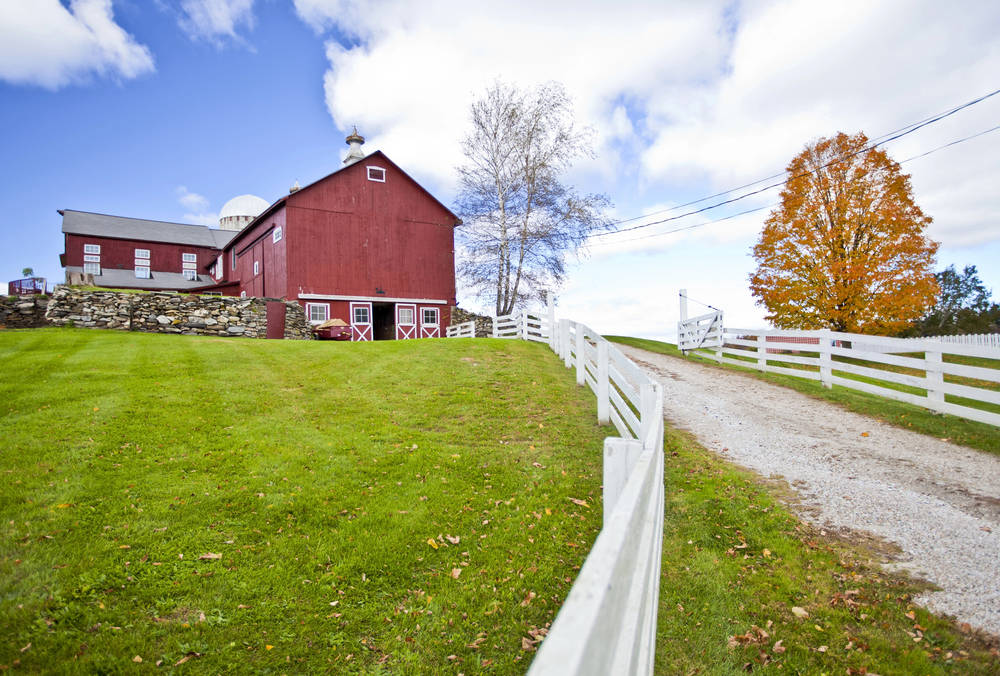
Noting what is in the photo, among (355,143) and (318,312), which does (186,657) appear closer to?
(318,312)

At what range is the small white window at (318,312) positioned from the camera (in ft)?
78.9

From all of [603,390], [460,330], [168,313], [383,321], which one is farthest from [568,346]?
[168,313]

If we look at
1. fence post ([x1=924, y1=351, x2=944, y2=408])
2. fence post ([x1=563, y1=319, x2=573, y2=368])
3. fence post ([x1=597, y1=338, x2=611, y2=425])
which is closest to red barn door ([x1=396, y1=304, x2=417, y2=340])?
fence post ([x1=563, y1=319, x2=573, y2=368])

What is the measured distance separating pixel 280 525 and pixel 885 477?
21.7ft

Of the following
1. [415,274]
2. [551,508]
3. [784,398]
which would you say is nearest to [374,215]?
[415,274]

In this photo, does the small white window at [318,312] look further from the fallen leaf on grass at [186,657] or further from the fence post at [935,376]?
the fence post at [935,376]

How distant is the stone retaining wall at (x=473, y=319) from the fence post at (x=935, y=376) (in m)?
20.6

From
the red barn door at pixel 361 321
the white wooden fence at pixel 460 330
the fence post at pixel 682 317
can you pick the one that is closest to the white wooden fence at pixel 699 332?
the fence post at pixel 682 317

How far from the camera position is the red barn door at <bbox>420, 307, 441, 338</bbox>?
87.9 ft

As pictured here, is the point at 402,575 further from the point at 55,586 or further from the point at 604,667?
the point at 604,667

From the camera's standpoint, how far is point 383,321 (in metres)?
27.2

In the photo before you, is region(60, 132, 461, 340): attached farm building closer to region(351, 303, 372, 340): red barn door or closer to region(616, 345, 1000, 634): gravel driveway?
region(351, 303, 372, 340): red barn door

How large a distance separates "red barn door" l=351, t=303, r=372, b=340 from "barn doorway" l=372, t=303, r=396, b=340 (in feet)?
2.30

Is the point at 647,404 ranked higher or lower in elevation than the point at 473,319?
lower
